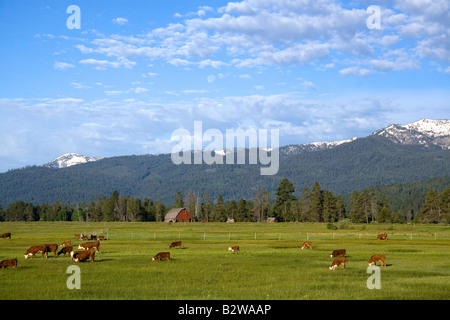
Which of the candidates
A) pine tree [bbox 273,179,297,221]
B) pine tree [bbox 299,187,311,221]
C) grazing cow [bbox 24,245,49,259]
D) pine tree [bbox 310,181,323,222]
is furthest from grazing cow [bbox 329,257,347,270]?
pine tree [bbox 273,179,297,221]

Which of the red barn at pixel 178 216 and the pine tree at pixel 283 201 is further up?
the pine tree at pixel 283 201

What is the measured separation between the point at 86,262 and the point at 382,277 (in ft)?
74.6

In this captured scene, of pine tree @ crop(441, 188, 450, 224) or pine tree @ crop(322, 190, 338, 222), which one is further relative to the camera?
pine tree @ crop(322, 190, 338, 222)

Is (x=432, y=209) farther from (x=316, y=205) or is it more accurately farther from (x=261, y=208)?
(x=261, y=208)

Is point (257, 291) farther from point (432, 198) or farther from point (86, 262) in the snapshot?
point (432, 198)

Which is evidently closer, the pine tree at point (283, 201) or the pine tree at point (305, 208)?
the pine tree at point (305, 208)

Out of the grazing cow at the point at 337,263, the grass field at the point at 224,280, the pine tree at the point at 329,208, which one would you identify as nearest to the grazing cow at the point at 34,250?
the grass field at the point at 224,280

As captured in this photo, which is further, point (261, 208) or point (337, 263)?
point (261, 208)

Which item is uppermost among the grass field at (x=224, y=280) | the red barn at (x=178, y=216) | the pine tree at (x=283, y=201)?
the pine tree at (x=283, y=201)

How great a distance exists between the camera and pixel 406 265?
3659 centimetres

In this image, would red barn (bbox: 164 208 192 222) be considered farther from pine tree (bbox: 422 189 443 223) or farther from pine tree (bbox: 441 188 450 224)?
pine tree (bbox: 441 188 450 224)

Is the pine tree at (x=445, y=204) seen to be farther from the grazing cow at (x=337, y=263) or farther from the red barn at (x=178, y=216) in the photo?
the grazing cow at (x=337, y=263)

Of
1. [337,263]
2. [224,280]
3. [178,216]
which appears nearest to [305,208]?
[178,216]
